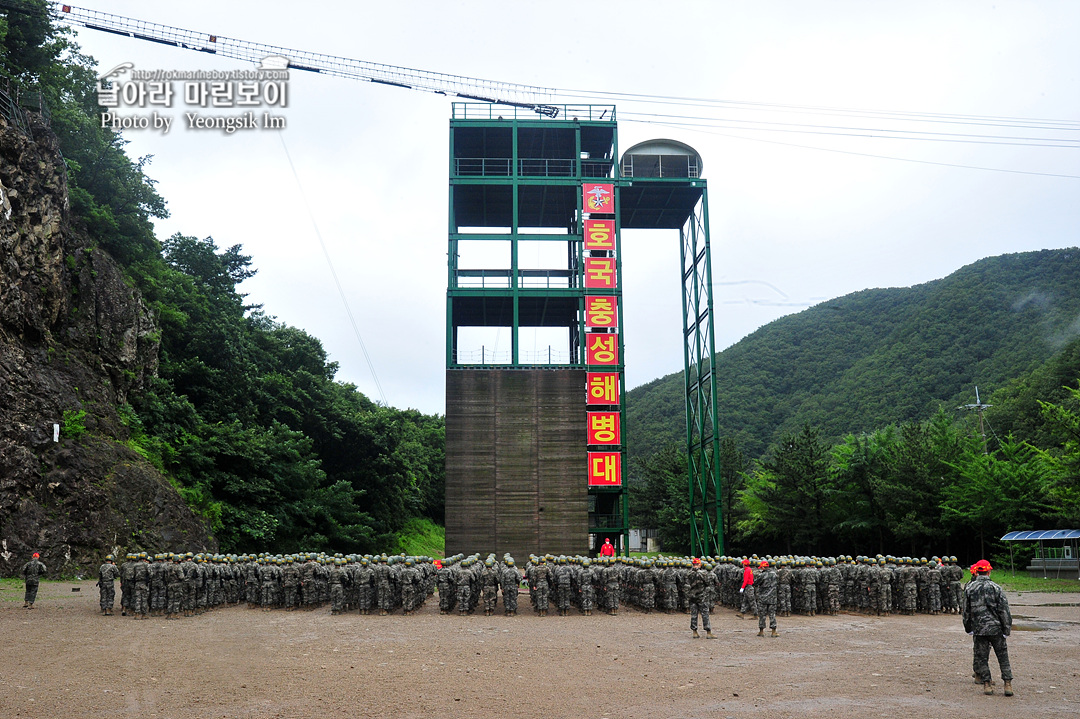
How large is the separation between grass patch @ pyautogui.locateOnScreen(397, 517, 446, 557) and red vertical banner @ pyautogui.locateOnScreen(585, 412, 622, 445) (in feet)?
54.8

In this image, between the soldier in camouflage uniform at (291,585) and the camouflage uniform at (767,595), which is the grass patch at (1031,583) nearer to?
the camouflage uniform at (767,595)

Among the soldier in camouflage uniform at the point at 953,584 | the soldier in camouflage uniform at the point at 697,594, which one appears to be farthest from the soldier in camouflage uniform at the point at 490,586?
the soldier in camouflage uniform at the point at 953,584

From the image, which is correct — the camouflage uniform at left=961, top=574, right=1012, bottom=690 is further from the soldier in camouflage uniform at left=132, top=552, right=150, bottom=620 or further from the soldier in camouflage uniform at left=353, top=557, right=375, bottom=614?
the soldier in camouflage uniform at left=132, top=552, right=150, bottom=620

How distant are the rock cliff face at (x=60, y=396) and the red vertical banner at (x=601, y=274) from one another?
2035 centimetres

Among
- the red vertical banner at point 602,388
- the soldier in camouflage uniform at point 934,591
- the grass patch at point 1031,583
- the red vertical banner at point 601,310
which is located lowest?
the grass patch at point 1031,583

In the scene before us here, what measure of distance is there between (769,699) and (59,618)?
15977 mm

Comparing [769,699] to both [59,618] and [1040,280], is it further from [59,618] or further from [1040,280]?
[1040,280]

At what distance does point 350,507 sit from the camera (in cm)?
4534

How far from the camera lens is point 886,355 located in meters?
80.5

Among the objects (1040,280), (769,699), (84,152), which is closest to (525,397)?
(84,152)

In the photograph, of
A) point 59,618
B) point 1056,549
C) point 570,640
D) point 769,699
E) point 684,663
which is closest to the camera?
point 769,699

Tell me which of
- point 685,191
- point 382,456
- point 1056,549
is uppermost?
point 685,191

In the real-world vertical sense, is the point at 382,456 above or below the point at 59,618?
above

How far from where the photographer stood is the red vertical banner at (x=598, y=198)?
4019 cm
